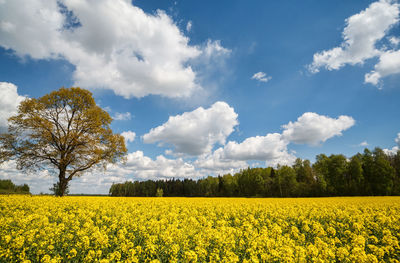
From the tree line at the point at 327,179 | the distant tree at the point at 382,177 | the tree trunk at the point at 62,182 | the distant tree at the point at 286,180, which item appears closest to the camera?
the tree trunk at the point at 62,182

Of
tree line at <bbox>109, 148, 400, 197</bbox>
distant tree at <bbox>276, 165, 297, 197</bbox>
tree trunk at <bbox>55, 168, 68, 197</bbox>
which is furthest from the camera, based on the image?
distant tree at <bbox>276, 165, 297, 197</bbox>

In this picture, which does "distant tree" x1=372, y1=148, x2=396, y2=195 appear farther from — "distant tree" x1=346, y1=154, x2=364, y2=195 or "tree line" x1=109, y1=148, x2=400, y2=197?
"distant tree" x1=346, y1=154, x2=364, y2=195

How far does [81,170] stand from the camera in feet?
73.4

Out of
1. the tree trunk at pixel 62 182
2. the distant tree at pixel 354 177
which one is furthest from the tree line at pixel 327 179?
the tree trunk at pixel 62 182

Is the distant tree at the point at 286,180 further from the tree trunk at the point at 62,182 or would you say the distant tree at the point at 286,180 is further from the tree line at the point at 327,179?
the tree trunk at the point at 62,182

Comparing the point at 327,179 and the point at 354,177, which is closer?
the point at 354,177

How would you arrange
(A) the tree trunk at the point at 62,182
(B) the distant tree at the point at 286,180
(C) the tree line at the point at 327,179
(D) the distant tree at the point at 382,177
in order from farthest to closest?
(B) the distant tree at the point at 286,180 → (C) the tree line at the point at 327,179 → (D) the distant tree at the point at 382,177 → (A) the tree trunk at the point at 62,182

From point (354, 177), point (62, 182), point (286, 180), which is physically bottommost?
point (286, 180)

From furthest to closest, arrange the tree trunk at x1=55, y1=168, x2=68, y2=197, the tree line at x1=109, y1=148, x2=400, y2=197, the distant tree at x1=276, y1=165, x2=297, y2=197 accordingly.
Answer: the distant tree at x1=276, y1=165, x2=297, y2=197
the tree line at x1=109, y1=148, x2=400, y2=197
the tree trunk at x1=55, y1=168, x2=68, y2=197

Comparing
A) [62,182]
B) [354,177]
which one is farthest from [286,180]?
[62,182]

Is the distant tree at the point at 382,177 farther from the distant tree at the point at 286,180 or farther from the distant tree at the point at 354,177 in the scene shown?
the distant tree at the point at 286,180

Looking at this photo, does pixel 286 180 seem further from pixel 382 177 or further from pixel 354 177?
pixel 382 177

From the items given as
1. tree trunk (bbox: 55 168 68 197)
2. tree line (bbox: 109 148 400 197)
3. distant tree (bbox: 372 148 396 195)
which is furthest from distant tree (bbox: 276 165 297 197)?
tree trunk (bbox: 55 168 68 197)

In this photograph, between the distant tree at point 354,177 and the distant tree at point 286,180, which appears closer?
the distant tree at point 354,177
